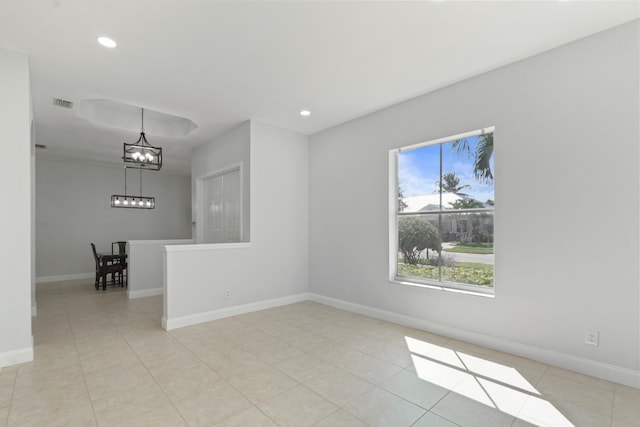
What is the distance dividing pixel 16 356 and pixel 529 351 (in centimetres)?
491

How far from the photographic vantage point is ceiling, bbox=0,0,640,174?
7.68ft

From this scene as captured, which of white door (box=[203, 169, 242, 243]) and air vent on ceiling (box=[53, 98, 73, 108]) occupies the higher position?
air vent on ceiling (box=[53, 98, 73, 108])

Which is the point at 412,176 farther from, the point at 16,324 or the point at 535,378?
the point at 16,324

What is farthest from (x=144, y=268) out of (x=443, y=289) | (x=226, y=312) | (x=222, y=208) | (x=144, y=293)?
(x=443, y=289)

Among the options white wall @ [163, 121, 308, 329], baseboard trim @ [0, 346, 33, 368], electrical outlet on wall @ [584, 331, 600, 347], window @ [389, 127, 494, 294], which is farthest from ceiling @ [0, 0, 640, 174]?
baseboard trim @ [0, 346, 33, 368]

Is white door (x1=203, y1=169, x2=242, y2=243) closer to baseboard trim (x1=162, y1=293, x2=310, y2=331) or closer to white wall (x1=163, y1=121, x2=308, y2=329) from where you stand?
white wall (x1=163, y1=121, x2=308, y2=329)

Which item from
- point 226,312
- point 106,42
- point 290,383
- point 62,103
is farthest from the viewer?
point 226,312

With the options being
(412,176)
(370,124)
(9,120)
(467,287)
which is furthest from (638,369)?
(9,120)

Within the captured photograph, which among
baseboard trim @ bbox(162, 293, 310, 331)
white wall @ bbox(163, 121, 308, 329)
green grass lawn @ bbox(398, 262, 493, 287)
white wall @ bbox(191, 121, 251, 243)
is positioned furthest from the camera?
white wall @ bbox(191, 121, 251, 243)

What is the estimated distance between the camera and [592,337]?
2.61m

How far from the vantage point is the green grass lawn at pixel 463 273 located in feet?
11.2

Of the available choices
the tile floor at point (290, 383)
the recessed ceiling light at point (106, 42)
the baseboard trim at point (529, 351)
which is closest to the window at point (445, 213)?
the baseboard trim at point (529, 351)

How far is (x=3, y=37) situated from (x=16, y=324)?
2.62m

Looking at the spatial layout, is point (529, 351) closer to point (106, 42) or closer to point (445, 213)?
point (445, 213)
